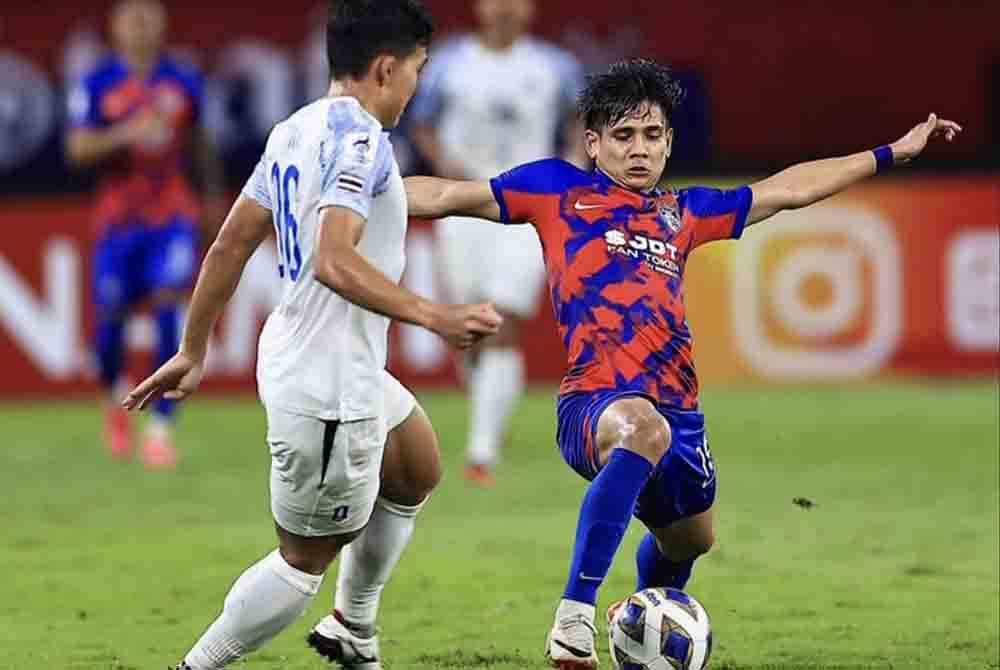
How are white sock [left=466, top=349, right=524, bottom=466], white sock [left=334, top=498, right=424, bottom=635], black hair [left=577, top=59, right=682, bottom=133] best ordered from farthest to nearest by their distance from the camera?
1. white sock [left=466, top=349, right=524, bottom=466]
2. black hair [left=577, top=59, right=682, bottom=133]
3. white sock [left=334, top=498, right=424, bottom=635]

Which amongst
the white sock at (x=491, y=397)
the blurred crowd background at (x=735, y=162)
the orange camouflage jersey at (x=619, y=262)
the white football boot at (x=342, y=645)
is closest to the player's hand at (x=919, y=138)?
the orange camouflage jersey at (x=619, y=262)

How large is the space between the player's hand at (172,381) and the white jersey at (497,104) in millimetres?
5854

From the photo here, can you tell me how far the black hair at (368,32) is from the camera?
5.12 meters

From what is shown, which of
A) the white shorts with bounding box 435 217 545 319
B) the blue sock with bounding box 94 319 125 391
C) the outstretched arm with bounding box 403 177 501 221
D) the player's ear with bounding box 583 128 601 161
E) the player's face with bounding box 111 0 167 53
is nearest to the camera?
the outstretched arm with bounding box 403 177 501 221

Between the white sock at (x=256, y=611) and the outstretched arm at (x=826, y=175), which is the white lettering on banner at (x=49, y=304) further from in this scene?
the white sock at (x=256, y=611)

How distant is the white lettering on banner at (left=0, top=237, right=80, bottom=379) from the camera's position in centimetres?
1428

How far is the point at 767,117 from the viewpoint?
1816cm

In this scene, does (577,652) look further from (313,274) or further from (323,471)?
(313,274)

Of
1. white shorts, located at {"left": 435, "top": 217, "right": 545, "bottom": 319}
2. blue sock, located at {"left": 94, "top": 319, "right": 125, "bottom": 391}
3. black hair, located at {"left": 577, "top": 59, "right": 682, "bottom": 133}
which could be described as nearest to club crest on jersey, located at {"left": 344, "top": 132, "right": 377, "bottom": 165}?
black hair, located at {"left": 577, "top": 59, "right": 682, "bottom": 133}

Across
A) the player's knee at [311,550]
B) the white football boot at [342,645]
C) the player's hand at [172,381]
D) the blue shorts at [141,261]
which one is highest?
the player's hand at [172,381]

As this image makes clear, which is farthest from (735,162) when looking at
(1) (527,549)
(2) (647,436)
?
(2) (647,436)

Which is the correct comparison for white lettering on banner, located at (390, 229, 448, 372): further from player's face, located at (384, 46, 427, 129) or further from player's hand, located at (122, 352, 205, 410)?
player's face, located at (384, 46, 427, 129)

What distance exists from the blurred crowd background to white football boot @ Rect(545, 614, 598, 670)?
640 centimetres

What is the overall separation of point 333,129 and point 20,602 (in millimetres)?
2866
